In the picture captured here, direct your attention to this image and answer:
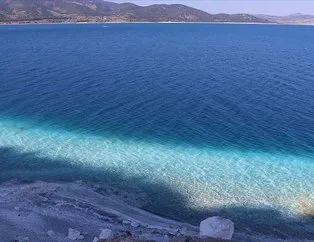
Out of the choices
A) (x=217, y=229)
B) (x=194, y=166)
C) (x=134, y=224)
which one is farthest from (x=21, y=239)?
(x=194, y=166)

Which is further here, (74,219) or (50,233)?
(74,219)

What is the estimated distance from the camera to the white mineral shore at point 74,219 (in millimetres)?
30750

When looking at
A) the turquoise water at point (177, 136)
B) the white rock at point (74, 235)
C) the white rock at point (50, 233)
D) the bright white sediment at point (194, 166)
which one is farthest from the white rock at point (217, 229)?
the white rock at point (50, 233)

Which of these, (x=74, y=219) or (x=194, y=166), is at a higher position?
(x=74, y=219)

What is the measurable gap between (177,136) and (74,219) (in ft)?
77.0

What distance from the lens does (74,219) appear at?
109 feet

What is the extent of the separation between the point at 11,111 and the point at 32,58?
2047 inches

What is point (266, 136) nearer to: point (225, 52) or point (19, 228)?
point (19, 228)

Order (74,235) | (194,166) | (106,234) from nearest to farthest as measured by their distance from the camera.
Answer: (106,234)
(74,235)
(194,166)

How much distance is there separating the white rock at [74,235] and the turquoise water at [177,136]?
8647 millimetres

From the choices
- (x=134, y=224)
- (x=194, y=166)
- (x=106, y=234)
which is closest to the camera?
(x=106, y=234)

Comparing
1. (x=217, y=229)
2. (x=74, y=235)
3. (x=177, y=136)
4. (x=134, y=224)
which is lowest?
(x=177, y=136)

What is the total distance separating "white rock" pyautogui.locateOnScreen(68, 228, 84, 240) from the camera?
100 ft

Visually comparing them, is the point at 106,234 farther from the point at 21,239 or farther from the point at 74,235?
the point at 21,239
